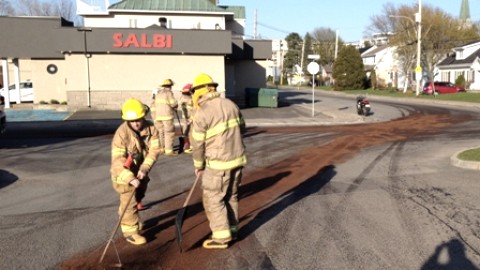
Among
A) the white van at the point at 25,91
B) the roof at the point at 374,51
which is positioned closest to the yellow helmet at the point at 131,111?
the white van at the point at 25,91

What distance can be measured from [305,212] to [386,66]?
2797 inches

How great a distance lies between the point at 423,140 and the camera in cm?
1553

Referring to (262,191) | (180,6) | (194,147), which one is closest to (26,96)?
(180,6)

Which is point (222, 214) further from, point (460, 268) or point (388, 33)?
point (388, 33)

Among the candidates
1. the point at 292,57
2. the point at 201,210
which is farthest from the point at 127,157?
the point at 292,57

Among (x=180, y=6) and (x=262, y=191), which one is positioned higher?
(x=180, y=6)

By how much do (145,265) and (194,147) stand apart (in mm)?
1332

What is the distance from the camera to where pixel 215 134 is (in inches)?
215

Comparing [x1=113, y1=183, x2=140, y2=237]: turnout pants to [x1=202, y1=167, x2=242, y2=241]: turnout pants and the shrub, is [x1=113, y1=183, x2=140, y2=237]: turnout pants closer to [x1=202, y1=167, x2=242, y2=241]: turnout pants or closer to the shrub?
[x1=202, y1=167, x2=242, y2=241]: turnout pants

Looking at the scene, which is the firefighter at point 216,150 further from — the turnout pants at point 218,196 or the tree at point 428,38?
the tree at point 428,38

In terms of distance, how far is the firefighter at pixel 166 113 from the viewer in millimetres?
12422

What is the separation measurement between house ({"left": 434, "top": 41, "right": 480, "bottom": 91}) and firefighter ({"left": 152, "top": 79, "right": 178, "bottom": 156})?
49.1 metres

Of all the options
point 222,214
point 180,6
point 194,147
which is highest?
point 180,6

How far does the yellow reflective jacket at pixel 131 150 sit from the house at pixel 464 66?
54.5 m
